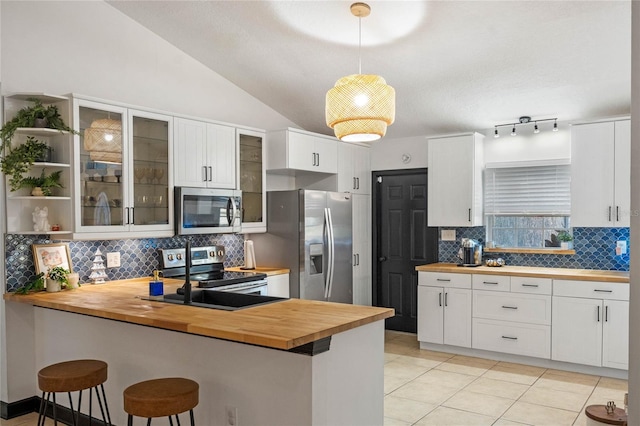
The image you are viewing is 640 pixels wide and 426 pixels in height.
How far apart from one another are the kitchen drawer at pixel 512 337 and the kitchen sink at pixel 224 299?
2.72m

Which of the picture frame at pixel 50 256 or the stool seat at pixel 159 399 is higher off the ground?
the picture frame at pixel 50 256

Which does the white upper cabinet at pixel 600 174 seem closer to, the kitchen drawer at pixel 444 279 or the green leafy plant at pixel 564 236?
the green leafy plant at pixel 564 236

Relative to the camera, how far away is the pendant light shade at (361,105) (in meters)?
3.14

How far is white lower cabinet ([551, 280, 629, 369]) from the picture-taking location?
451 centimetres

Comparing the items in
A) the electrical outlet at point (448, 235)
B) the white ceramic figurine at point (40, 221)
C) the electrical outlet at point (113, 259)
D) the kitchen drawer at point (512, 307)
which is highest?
the white ceramic figurine at point (40, 221)

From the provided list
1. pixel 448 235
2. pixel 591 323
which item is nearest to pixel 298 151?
pixel 448 235

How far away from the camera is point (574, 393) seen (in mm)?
4199

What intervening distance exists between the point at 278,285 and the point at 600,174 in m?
3.18

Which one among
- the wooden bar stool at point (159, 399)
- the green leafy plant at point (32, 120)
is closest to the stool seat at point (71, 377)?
the wooden bar stool at point (159, 399)

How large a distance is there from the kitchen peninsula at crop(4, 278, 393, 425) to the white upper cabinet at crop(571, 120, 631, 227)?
2.87 m

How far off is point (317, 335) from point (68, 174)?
8.14 feet

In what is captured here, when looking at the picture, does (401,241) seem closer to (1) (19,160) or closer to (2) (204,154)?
(2) (204,154)

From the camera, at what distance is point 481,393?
4.20 meters

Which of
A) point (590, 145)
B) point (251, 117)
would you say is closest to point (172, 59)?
point (251, 117)
